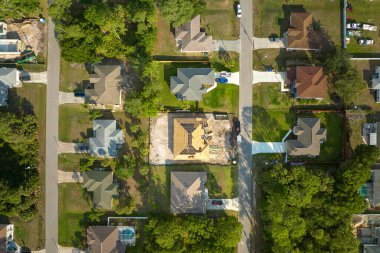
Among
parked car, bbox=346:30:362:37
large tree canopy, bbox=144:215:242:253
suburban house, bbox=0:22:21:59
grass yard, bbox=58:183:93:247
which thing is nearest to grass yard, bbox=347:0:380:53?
parked car, bbox=346:30:362:37

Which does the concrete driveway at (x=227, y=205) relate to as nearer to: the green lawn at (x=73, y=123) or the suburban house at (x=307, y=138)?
the suburban house at (x=307, y=138)

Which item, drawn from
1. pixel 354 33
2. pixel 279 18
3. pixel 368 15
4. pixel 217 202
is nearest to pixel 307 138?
pixel 217 202

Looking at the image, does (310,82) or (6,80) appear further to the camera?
(6,80)

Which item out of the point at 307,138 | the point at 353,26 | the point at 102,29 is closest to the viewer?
the point at 102,29

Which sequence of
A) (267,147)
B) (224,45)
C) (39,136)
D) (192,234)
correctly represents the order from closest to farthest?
(192,234) → (39,136) → (267,147) → (224,45)

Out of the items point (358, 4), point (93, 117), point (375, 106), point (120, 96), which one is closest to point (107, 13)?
point (120, 96)

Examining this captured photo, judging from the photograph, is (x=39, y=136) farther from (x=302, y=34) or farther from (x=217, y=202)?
(x=302, y=34)

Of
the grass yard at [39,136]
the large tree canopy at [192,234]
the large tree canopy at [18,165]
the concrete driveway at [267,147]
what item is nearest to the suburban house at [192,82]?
the concrete driveway at [267,147]
